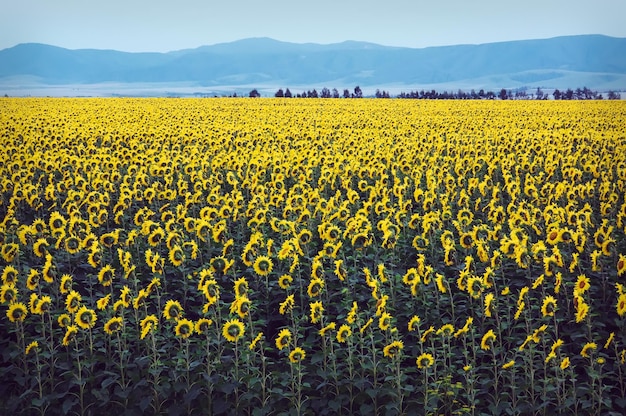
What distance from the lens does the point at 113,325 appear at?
6.60 m

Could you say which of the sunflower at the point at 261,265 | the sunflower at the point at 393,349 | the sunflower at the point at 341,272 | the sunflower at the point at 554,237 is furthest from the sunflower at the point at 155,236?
the sunflower at the point at 554,237

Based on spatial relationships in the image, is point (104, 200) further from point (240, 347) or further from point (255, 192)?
point (240, 347)

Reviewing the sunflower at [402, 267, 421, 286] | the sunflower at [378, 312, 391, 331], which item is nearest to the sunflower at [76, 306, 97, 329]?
the sunflower at [378, 312, 391, 331]

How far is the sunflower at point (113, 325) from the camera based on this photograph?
6.54 m

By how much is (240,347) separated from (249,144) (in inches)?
539

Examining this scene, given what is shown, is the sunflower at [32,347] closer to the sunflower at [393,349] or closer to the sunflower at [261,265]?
the sunflower at [261,265]

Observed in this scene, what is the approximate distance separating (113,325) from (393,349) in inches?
103

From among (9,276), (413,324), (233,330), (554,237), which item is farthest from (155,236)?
(554,237)

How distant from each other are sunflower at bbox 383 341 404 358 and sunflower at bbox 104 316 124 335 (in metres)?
2.46

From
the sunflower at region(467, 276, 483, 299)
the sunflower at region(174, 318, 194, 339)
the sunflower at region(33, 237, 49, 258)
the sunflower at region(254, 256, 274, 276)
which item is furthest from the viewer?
the sunflower at region(33, 237, 49, 258)

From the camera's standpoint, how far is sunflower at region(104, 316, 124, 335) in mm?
6535

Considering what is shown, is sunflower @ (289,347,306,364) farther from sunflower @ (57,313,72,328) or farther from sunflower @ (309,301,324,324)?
sunflower @ (57,313,72,328)

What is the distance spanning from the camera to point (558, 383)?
19.0ft

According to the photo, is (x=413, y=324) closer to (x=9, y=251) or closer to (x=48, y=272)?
(x=48, y=272)
